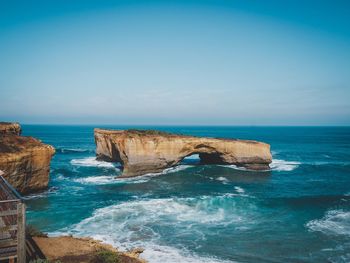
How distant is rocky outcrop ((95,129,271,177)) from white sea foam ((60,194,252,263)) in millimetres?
11871

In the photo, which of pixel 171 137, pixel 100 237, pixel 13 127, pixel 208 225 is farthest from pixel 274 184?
pixel 13 127

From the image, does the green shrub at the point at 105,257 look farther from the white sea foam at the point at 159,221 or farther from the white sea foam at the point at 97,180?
the white sea foam at the point at 97,180

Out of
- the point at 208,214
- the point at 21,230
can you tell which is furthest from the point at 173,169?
the point at 21,230

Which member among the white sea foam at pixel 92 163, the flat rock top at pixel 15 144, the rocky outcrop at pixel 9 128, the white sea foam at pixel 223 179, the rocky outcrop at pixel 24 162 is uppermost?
the rocky outcrop at pixel 9 128

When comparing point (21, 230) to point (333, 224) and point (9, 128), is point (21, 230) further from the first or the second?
point (9, 128)

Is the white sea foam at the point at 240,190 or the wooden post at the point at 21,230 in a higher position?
the wooden post at the point at 21,230

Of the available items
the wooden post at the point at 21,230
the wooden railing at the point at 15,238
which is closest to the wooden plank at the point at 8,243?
the wooden railing at the point at 15,238

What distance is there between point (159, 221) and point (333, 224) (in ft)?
40.5

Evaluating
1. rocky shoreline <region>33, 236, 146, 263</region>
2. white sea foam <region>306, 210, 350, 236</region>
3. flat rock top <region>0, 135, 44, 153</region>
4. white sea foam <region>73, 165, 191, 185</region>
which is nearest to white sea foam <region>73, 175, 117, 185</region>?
white sea foam <region>73, 165, 191, 185</region>

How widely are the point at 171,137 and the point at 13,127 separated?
63.3 ft

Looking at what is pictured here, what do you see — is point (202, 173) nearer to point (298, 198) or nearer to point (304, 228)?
point (298, 198)

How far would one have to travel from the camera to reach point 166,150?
40.9 m

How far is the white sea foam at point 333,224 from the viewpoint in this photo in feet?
68.8

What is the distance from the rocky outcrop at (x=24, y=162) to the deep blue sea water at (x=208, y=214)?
4.38 ft
